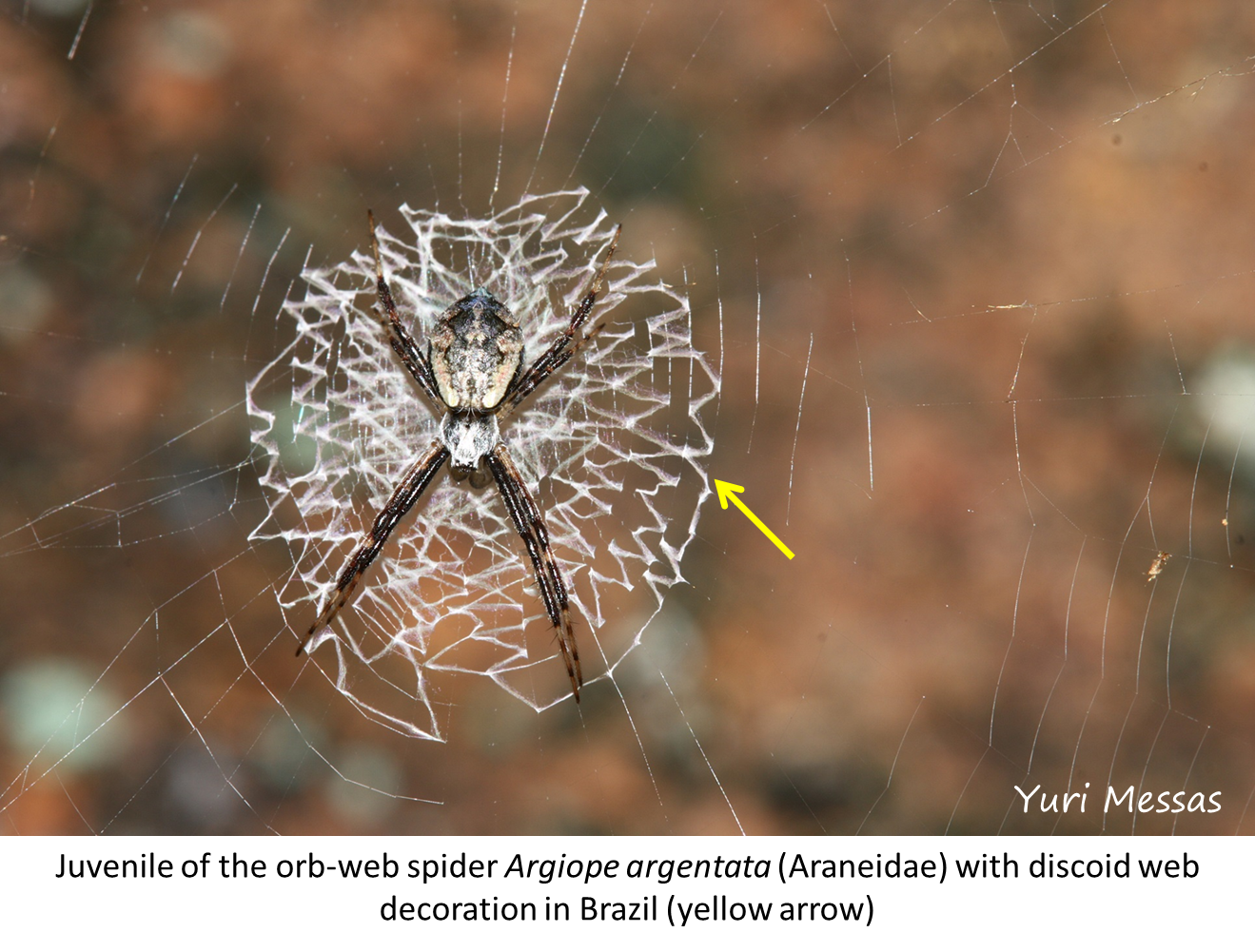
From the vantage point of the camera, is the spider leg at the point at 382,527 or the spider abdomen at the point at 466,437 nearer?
the spider leg at the point at 382,527

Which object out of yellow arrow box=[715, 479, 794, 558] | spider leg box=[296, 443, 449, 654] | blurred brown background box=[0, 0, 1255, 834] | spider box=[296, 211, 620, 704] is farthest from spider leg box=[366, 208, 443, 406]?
yellow arrow box=[715, 479, 794, 558]

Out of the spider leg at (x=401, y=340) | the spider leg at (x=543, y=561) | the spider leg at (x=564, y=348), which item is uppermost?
the spider leg at (x=401, y=340)

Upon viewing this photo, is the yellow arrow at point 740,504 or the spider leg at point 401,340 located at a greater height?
the spider leg at point 401,340

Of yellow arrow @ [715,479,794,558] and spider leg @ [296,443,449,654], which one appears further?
yellow arrow @ [715,479,794,558]

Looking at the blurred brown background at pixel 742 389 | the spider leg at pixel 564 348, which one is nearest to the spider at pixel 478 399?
the spider leg at pixel 564 348

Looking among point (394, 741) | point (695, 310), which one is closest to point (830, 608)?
point (695, 310)

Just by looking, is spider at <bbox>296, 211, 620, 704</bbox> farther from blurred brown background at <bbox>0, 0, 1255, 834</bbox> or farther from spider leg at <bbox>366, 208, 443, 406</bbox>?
blurred brown background at <bbox>0, 0, 1255, 834</bbox>

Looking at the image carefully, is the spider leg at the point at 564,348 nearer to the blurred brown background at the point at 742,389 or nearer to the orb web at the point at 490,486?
the orb web at the point at 490,486

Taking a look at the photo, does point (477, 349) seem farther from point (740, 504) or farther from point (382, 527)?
point (740, 504)
